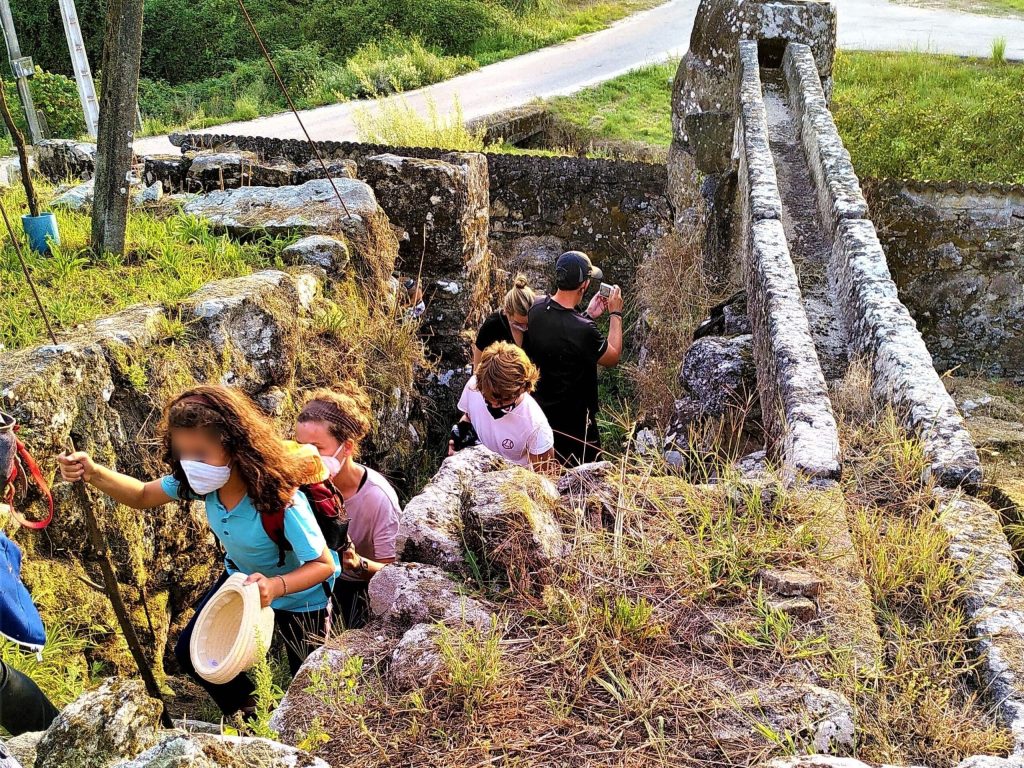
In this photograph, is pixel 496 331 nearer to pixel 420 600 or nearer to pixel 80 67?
pixel 420 600

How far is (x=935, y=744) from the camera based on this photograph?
85.8 inches

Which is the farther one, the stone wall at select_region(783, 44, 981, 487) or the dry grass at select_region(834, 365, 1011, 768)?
the stone wall at select_region(783, 44, 981, 487)

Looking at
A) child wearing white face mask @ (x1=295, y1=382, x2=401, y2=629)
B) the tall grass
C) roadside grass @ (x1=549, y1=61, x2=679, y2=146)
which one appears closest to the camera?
child wearing white face mask @ (x1=295, y1=382, x2=401, y2=629)

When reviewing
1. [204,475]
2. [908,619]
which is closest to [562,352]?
[204,475]

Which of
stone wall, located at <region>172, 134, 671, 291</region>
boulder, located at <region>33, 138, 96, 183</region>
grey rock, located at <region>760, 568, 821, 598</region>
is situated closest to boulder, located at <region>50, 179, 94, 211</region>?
boulder, located at <region>33, 138, 96, 183</region>

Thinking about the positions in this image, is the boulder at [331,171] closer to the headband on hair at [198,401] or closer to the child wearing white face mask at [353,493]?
the child wearing white face mask at [353,493]

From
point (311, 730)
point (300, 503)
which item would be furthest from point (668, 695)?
point (300, 503)

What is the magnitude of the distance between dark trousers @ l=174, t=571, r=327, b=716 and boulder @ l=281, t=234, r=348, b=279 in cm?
247

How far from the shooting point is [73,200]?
5625 mm

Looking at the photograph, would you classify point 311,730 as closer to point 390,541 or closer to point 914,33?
point 390,541

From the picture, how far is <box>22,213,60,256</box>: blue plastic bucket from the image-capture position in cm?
463

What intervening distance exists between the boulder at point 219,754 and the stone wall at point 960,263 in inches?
238

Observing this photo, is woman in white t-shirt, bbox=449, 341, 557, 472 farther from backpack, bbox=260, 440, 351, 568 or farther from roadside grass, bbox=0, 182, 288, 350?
roadside grass, bbox=0, 182, 288, 350

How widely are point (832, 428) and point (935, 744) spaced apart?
4.73 ft
